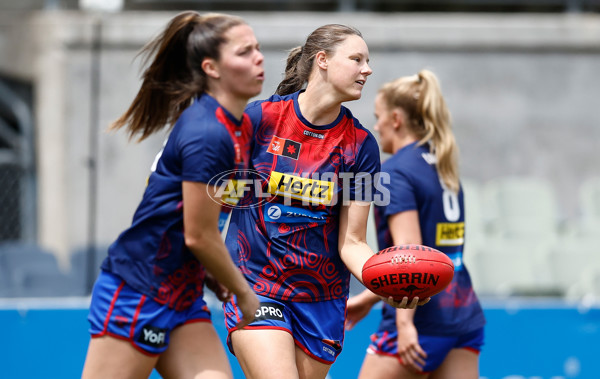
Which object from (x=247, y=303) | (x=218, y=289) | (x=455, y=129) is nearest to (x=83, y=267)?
(x=218, y=289)

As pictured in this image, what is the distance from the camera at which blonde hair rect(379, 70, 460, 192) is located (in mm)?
4066

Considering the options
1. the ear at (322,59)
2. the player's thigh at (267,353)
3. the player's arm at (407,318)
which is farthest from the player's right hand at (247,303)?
the player's arm at (407,318)

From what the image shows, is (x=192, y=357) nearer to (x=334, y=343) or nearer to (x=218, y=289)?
(x=218, y=289)

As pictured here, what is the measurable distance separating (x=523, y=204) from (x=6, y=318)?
4.93 m

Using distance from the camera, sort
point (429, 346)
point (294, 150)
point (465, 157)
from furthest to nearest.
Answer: point (465, 157) < point (429, 346) < point (294, 150)

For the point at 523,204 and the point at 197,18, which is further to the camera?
the point at 523,204

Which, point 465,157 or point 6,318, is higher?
point 465,157

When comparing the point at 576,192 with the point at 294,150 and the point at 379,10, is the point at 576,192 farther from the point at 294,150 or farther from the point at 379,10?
the point at 294,150

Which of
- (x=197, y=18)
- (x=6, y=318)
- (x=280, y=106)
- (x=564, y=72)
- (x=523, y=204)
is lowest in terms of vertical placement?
(x=6, y=318)

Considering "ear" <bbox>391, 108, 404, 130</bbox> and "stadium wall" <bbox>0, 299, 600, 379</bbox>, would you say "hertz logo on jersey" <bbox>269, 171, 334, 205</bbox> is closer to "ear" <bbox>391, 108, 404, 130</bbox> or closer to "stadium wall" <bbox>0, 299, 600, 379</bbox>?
"ear" <bbox>391, 108, 404, 130</bbox>

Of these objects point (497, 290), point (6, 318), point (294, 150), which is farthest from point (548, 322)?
point (6, 318)

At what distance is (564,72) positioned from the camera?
8992 mm

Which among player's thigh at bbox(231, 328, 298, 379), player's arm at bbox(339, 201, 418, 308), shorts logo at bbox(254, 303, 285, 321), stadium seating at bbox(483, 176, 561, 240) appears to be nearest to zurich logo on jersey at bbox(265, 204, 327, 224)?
player's arm at bbox(339, 201, 418, 308)

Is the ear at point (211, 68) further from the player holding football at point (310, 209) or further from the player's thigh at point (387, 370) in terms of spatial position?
the player's thigh at point (387, 370)
